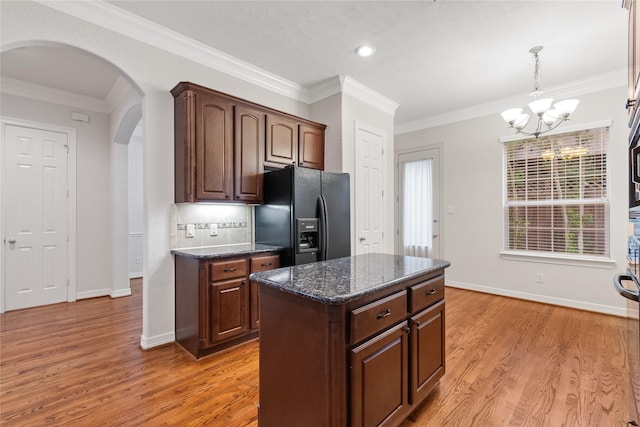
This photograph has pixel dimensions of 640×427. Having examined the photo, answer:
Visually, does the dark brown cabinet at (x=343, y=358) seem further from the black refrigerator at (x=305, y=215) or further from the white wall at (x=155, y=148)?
the white wall at (x=155, y=148)

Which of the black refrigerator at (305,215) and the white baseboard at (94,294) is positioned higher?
the black refrigerator at (305,215)

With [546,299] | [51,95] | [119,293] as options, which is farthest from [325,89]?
[119,293]

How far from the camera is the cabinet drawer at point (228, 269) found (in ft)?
8.59

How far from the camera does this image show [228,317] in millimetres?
2709

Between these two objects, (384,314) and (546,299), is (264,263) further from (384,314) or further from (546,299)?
(546,299)

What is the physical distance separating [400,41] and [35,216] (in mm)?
5071

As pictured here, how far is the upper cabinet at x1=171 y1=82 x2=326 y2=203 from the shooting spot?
280 cm

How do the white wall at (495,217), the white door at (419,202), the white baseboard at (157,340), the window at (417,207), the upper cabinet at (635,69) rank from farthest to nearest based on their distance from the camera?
1. the window at (417,207)
2. the white door at (419,202)
3. the white wall at (495,217)
4. the white baseboard at (157,340)
5. the upper cabinet at (635,69)

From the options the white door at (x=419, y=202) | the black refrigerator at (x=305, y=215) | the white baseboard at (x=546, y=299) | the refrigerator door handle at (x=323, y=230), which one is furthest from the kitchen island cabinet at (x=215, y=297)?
the white baseboard at (x=546, y=299)

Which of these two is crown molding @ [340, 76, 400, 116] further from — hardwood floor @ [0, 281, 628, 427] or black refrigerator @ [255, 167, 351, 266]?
hardwood floor @ [0, 281, 628, 427]

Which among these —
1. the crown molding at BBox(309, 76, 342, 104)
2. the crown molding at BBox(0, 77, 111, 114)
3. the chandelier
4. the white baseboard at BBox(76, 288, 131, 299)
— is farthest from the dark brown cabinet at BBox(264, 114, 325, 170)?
the white baseboard at BBox(76, 288, 131, 299)

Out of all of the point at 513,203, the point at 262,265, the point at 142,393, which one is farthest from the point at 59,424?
the point at 513,203

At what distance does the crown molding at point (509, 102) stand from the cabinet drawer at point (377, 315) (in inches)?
165

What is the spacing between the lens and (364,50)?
3146 mm
